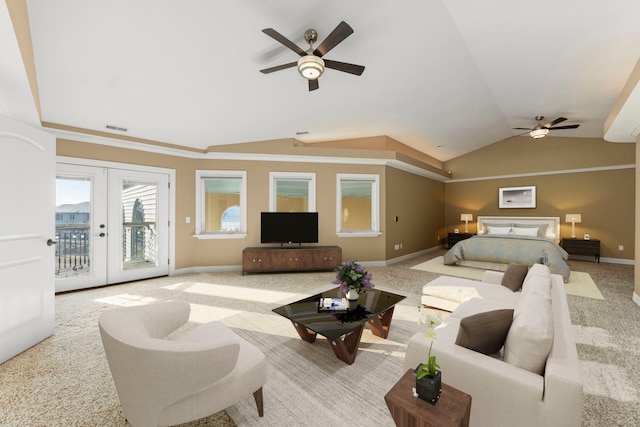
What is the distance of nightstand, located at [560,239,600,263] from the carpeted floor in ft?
9.90

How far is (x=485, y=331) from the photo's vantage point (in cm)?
151

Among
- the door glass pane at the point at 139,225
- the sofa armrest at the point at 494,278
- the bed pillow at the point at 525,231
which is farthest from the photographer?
the bed pillow at the point at 525,231

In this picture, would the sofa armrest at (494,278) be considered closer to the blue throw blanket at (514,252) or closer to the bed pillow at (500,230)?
the blue throw blanket at (514,252)

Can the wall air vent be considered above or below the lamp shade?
above

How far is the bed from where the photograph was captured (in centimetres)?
491

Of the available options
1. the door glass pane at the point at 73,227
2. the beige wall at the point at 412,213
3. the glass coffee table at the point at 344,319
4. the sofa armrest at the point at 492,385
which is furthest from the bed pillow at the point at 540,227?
the door glass pane at the point at 73,227

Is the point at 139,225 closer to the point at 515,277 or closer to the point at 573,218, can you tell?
the point at 515,277

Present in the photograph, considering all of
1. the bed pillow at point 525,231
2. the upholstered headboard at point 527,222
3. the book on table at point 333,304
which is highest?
the upholstered headboard at point 527,222

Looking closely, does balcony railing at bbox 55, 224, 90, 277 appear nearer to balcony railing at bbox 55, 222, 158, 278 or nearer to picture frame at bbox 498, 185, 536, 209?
balcony railing at bbox 55, 222, 158, 278

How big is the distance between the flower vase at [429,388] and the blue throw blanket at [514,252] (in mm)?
5043

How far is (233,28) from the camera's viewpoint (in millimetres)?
2482

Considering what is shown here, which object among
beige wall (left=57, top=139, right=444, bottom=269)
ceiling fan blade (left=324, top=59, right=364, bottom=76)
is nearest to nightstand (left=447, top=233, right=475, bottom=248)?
beige wall (left=57, top=139, right=444, bottom=269)

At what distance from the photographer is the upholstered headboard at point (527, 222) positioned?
6.94 m

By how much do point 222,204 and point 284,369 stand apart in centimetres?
424
